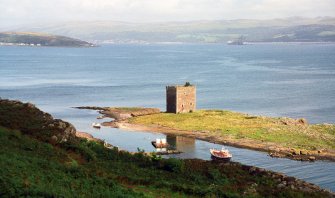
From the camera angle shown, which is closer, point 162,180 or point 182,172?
point 162,180

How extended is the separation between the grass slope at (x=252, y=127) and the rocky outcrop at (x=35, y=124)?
85.3ft

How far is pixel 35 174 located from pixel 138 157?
14.5 meters

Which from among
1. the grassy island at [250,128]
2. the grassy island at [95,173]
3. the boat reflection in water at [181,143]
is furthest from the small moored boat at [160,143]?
the grassy island at [95,173]

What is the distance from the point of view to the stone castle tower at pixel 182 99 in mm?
82125

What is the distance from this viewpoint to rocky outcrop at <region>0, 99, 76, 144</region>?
4622cm

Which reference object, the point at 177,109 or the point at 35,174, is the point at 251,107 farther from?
the point at 35,174

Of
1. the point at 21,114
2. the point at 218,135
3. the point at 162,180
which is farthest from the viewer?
the point at 218,135

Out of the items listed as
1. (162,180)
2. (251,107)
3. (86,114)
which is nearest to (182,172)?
(162,180)

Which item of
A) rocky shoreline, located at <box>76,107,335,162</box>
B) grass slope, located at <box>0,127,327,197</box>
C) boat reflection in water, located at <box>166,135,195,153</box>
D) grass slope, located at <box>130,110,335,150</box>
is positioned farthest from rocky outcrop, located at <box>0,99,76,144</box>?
grass slope, located at <box>130,110,335,150</box>

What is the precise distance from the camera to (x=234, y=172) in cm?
4338

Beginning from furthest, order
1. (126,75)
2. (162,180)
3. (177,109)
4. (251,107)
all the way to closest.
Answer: (126,75), (251,107), (177,109), (162,180)

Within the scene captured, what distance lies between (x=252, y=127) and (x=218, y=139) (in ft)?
19.6

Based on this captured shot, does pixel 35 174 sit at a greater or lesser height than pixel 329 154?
greater

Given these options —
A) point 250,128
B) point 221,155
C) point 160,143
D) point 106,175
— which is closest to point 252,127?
point 250,128
